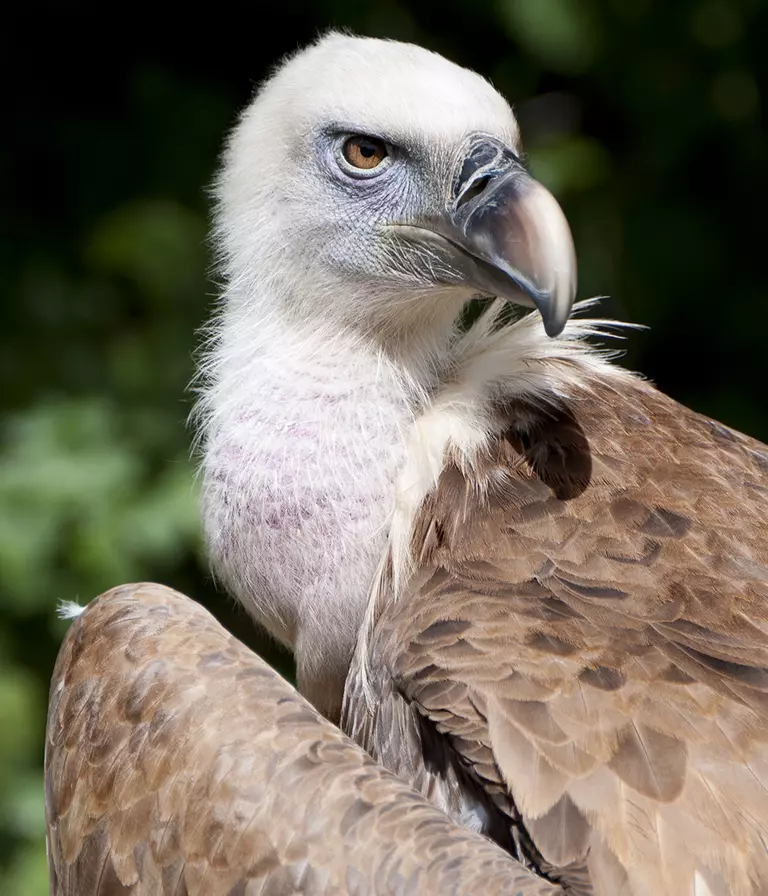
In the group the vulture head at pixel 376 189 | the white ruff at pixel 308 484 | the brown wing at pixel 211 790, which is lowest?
the brown wing at pixel 211 790

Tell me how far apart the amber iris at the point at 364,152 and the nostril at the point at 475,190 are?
172 millimetres

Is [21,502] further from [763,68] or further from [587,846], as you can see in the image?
[763,68]

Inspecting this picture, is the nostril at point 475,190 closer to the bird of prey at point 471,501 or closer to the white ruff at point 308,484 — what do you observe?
the bird of prey at point 471,501

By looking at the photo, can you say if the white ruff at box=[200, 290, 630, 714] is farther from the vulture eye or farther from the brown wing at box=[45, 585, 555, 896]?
the vulture eye

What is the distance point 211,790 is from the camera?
1537 mm

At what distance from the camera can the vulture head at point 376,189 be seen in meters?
1.83

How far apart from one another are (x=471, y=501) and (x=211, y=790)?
0.52m

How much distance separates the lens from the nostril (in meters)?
1.80

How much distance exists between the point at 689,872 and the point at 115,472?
7.16ft

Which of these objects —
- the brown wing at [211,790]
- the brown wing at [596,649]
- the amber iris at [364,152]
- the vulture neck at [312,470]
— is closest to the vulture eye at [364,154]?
the amber iris at [364,152]

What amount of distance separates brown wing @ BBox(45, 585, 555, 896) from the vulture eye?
2.23 ft

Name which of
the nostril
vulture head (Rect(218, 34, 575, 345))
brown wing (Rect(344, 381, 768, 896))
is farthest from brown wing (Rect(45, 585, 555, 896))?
the nostril

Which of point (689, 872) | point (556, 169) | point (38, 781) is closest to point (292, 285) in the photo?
point (689, 872)

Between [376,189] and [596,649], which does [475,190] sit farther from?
[596,649]
